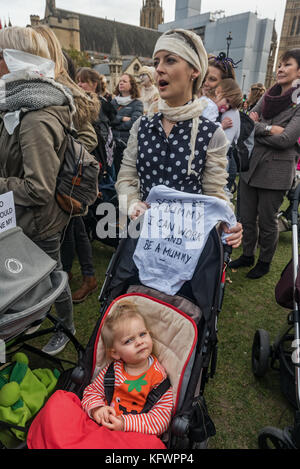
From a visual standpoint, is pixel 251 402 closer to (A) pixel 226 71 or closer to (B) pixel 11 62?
(B) pixel 11 62

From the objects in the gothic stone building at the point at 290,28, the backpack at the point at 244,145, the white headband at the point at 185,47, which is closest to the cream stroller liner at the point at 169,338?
the white headband at the point at 185,47

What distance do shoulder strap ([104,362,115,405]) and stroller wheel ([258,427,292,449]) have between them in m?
0.90

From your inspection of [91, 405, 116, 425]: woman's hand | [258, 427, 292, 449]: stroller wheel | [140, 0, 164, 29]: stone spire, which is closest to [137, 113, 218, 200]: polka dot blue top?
[91, 405, 116, 425]: woman's hand

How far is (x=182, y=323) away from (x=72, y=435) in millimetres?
736

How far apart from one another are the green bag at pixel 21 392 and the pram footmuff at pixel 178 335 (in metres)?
0.23

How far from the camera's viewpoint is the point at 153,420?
4.56 ft

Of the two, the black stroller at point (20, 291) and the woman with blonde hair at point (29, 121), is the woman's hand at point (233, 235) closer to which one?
the black stroller at point (20, 291)

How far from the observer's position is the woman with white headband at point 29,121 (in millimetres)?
1611

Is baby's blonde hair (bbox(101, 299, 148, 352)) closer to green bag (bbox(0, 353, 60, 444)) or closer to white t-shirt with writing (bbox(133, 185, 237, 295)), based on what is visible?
white t-shirt with writing (bbox(133, 185, 237, 295))

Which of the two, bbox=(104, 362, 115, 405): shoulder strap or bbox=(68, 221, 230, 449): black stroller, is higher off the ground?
bbox=(68, 221, 230, 449): black stroller

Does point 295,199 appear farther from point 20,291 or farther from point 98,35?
point 98,35

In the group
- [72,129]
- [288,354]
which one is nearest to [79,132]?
[72,129]

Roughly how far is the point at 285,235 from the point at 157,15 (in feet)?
240

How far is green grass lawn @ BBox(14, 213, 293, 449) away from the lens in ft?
6.45
